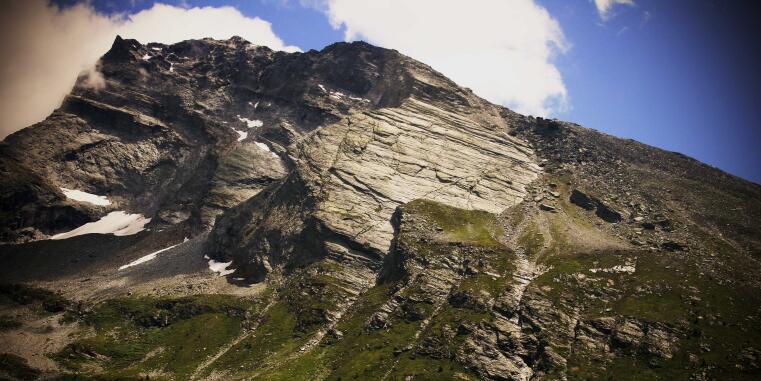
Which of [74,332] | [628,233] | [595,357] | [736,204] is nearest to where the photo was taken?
[595,357]

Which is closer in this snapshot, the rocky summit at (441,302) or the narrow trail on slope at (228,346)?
the rocky summit at (441,302)

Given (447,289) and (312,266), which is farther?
(312,266)

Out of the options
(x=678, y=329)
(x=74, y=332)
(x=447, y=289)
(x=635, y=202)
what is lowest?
(x=74, y=332)

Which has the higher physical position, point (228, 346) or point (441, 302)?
point (441, 302)

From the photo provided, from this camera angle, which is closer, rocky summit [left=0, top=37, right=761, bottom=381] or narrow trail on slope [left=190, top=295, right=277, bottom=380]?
rocky summit [left=0, top=37, right=761, bottom=381]

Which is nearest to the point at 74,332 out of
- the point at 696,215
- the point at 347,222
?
the point at 347,222

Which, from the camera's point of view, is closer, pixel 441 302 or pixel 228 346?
pixel 441 302

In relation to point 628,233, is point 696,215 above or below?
above

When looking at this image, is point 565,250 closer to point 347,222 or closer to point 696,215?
point 696,215

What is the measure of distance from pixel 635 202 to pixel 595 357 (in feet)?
297

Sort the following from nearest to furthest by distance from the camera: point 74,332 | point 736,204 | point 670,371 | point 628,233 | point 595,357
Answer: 1. point 670,371
2. point 595,357
3. point 74,332
4. point 628,233
5. point 736,204

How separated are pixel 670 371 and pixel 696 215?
90.1 metres

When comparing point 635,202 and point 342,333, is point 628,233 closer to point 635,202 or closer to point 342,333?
point 635,202

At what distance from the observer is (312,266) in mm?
177000
